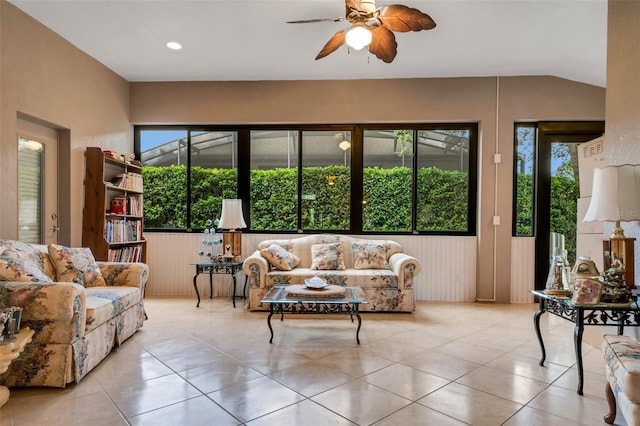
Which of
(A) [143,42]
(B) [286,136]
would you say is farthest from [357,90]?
(A) [143,42]

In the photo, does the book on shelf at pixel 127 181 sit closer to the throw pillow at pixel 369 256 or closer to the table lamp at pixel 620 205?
the throw pillow at pixel 369 256

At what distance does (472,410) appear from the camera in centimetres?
209

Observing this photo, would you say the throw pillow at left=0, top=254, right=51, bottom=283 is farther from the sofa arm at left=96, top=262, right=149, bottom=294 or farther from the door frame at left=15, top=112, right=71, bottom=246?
the door frame at left=15, top=112, right=71, bottom=246

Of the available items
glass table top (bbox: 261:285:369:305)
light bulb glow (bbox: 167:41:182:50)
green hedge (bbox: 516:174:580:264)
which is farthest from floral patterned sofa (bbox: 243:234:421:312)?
light bulb glow (bbox: 167:41:182:50)

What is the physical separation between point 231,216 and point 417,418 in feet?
11.1

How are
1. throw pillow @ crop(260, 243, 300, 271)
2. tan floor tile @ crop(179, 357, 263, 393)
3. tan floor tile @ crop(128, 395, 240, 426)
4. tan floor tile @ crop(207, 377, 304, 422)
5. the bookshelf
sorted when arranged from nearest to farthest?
tan floor tile @ crop(128, 395, 240, 426) < tan floor tile @ crop(207, 377, 304, 422) < tan floor tile @ crop(179, 357, 263, 393) < the bookshelf < throw pillow @ crop(260, 243, 300, 271)

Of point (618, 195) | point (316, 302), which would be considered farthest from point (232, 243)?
point (618, 195)

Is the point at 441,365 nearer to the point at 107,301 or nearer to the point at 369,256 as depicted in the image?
the point at 369,256

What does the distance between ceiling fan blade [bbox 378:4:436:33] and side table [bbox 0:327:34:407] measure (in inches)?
124

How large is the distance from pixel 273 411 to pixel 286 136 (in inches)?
155

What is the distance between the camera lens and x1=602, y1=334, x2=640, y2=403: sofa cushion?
170cm

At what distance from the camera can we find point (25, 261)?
2.70 metres

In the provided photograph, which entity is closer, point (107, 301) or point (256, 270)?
point (107, 301)

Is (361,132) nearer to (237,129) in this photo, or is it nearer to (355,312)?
(237,129)
